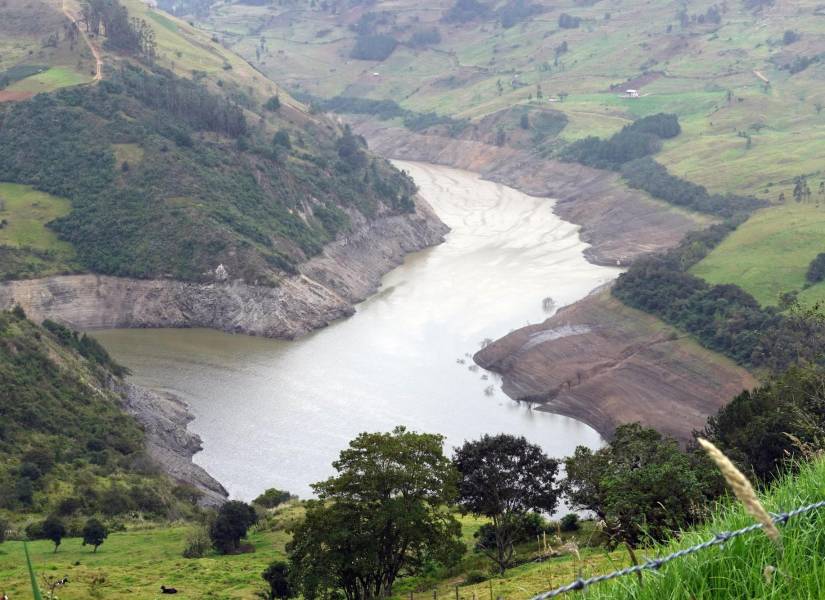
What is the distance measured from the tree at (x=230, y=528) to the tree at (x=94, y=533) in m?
4.59

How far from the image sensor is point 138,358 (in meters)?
78.2

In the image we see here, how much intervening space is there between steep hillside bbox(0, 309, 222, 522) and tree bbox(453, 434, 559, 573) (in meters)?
20.7

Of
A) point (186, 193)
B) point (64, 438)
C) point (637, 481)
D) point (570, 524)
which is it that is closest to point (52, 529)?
point (64, 438)

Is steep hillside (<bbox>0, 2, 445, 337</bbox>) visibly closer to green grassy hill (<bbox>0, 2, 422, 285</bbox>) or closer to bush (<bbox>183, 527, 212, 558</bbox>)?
green grassy hill (<bbox>0, 2, 422, 285</bbox>)

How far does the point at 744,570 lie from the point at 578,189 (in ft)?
437

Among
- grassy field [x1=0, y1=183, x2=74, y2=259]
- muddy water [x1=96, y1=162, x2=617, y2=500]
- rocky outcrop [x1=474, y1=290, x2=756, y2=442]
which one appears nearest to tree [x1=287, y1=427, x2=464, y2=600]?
muddy water [x1=96, y1=162, x2=617, y2=500]

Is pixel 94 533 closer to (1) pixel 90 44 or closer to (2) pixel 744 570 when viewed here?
(2) pixel 744 570

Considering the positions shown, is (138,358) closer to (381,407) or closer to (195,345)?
(195,345)

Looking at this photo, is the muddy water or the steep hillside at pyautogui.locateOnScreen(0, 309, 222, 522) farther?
the muddy water

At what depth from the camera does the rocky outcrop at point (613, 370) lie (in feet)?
213

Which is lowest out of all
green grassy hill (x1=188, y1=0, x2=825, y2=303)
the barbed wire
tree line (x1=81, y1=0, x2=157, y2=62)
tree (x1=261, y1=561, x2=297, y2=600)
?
green grassy hill (x1=188, y1=0, x2=825, y2=303)

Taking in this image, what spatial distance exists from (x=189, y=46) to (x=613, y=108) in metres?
69.0

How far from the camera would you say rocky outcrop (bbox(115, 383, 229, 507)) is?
57.0 metres

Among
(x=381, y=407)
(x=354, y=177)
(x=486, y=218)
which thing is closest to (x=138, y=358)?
(x=381, y=407)
